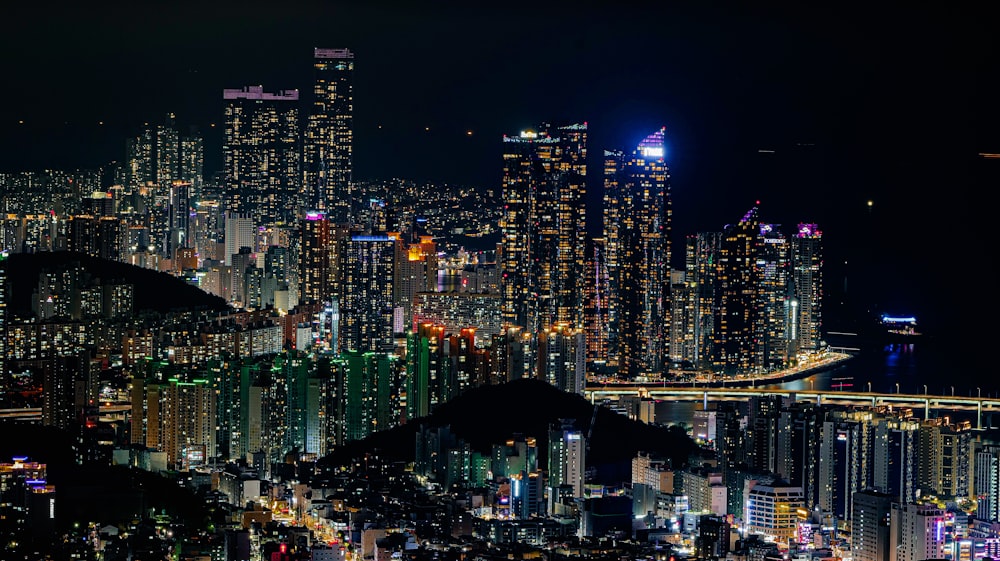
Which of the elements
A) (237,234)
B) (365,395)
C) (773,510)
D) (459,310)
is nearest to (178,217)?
(237,234)

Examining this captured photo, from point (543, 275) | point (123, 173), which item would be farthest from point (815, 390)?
point (123, 173)

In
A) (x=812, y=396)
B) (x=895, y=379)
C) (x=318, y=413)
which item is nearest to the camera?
(x=318, y=413)

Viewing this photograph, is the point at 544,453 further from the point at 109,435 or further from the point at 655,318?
the point at 655,318

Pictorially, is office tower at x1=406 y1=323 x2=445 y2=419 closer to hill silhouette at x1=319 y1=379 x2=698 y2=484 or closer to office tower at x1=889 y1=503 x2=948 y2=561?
hill silhouette at x1=319 y1=379 x2=698 y2=484

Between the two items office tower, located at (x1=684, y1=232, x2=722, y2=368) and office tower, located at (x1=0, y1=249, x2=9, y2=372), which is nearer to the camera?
office tower, located at (x1=0, y1=249, x2=9, y2=372)

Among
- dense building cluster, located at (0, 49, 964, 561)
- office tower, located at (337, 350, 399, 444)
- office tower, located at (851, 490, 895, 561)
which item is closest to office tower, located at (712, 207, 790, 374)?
dense building cluster, located at (0, 49, 964, 561)

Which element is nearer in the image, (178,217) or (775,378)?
(775,378)

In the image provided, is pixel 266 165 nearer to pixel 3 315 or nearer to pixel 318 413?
pixel 3 315
